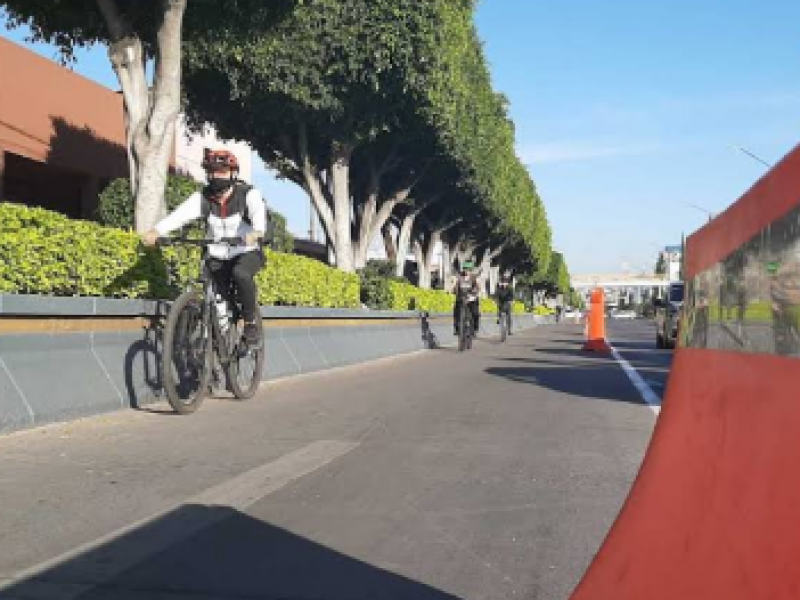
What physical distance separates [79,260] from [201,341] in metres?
1.18

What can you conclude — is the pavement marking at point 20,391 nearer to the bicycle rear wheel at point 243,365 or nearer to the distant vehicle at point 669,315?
the bicycle rear wheel at point 243,365

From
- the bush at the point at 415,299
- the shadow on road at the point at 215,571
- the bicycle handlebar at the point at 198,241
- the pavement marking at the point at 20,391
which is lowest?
the shadow on road at the point at 215,571

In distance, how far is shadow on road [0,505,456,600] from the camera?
10.6 ft

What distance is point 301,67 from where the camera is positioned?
2002 centimetres

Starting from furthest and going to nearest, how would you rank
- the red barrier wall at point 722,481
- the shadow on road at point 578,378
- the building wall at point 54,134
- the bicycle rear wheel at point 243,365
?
the building wall at point 54,134
the shadow on road at point 578,378
the bicycle rear wheel at point 243,365
the red barrier wall at point 722,481

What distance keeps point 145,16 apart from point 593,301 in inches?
585

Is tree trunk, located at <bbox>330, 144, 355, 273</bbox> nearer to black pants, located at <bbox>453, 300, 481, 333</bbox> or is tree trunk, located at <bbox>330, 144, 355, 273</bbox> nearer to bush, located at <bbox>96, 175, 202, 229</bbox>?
black pants, located at <bbox>453, 300, 481, 333</bbox>

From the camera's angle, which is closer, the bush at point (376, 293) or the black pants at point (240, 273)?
the black pants at point (240, 273)

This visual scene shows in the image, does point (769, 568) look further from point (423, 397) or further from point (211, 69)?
point (211, 69)

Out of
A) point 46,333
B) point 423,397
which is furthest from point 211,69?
point 46,333

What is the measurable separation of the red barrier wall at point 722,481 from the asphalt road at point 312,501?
3.05 ft

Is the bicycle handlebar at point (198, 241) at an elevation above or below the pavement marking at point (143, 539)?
above

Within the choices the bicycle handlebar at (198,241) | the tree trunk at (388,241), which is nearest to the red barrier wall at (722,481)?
the bicycle handlebar at (198,241)

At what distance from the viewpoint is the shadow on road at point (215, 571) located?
10.6 ft
